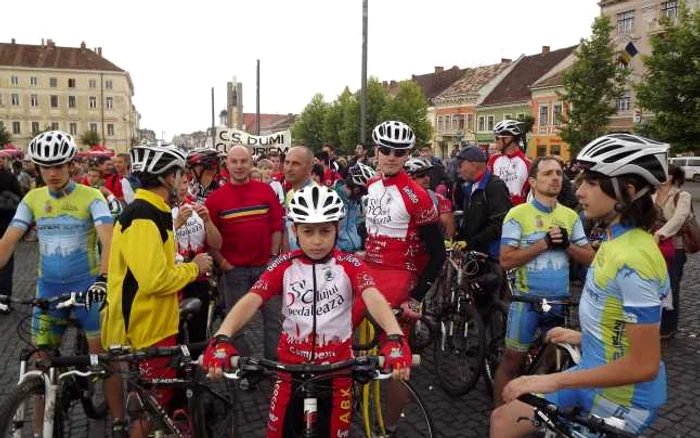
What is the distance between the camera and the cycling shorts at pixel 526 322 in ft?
13.2

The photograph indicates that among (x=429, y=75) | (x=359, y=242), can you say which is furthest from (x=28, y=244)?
(x=429, y=75)

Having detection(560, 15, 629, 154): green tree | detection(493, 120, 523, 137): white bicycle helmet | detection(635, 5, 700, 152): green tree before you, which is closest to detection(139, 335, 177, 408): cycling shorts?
detection(493, 120, 523, 137): white bicycle helmet

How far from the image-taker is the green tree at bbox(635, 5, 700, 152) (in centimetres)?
2494

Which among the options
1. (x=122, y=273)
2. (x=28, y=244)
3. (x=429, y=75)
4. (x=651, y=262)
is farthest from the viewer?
(x=429, y=75)

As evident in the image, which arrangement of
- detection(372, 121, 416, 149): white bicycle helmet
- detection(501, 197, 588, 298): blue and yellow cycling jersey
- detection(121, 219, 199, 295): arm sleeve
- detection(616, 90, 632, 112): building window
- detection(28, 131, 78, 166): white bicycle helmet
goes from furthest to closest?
detection(616, 90, 632, 112): building window → detection(372, 121, 416, 149): white bicycle helmet → detection(501, 197, 588, 298): blue and yellow cycling jersey → detection(28, 131, 78, 166): white bicycle helmet → detection(121, 219, 199, 295): arm sleeve

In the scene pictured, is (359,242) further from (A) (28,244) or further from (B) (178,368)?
(A) (28,244)

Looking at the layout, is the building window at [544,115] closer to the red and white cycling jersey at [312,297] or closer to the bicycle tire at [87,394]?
the bicycle tire at [87,394]

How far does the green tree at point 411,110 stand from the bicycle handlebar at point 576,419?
171 feet

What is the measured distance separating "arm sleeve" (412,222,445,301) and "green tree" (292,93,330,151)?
6177 centimetres

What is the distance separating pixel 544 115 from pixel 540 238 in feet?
161

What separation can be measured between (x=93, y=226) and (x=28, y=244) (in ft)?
35.7

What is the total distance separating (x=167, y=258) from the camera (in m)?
3.32

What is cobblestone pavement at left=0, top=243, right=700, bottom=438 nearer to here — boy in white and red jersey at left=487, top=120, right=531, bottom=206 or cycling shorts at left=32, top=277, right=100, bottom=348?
cycling shorts at left=32, top=277, right=100, bottom=348

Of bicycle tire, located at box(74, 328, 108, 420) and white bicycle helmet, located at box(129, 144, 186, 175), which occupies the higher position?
white bicycle helmet, located at box(129, 144, 186, 175)
